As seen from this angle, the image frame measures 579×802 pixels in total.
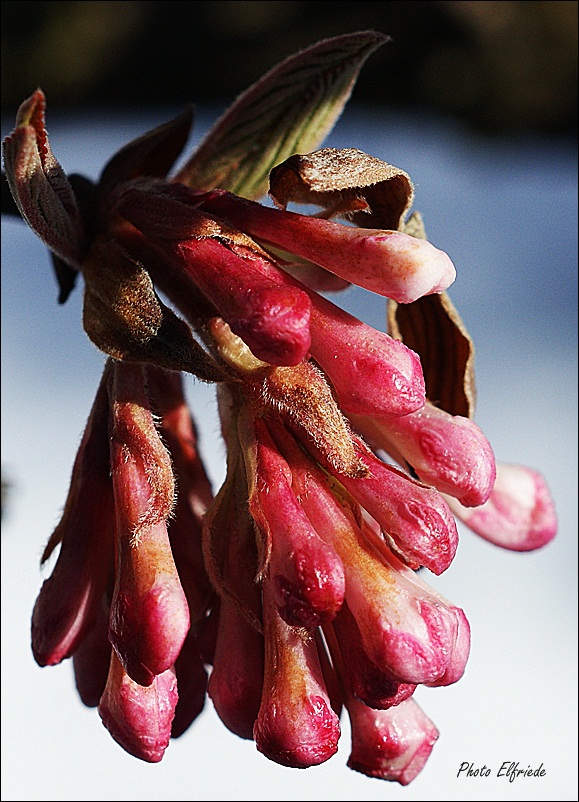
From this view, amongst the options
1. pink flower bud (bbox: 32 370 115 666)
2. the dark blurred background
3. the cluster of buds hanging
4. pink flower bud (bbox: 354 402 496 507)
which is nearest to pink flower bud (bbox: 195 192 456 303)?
the cluster of buds hanging

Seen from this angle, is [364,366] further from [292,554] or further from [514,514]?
[514,514]

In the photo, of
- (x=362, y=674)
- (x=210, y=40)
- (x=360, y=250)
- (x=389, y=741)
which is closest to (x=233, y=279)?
(x=360, y=250)

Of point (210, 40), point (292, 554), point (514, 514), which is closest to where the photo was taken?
point (292, 554)

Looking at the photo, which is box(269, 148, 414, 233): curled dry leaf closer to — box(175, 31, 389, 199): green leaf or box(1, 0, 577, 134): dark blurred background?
box(175, 31, 389, 199): green leaf

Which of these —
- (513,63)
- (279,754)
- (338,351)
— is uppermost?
(513,63)

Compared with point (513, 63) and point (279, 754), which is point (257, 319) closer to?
Result: point (279, 754)

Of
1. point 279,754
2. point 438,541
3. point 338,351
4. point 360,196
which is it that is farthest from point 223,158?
point 279,754
